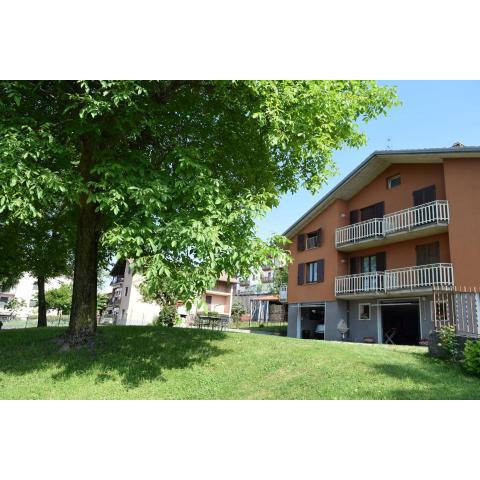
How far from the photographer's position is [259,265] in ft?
29.9

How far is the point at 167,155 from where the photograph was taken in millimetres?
9812

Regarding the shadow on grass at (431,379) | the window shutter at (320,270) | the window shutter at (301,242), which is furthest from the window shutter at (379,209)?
the shadow on grass at (431,379)

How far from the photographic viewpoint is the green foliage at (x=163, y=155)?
25.8 feet

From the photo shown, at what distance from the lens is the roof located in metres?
18.7

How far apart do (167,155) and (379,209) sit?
668 inches

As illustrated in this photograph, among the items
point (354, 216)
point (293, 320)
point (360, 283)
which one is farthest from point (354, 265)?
point (293, 320)

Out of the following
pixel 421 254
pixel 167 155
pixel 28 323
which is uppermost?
pixel 167 155

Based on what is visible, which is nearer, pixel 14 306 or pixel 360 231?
pixel 360 231

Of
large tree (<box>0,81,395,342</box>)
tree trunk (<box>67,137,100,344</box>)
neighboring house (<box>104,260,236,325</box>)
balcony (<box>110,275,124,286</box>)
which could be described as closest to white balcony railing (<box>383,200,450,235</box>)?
large tree (<box>0,81,395,342</box>)

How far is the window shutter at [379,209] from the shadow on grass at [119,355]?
531 inches

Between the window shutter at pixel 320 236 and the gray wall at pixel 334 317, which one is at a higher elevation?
the window shutter at pixel 320 236

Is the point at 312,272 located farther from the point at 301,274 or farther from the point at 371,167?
the point at 371,167

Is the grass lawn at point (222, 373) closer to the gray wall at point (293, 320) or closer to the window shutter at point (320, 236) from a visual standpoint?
the window shutter at point (320, 236)
